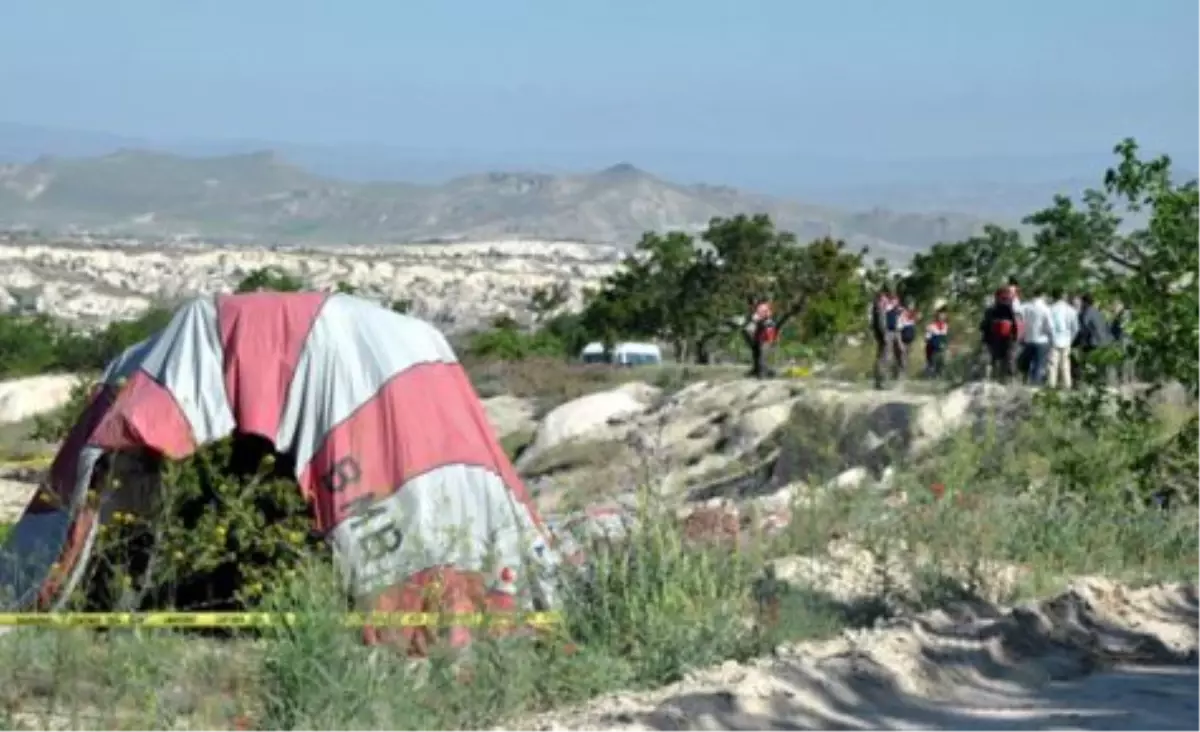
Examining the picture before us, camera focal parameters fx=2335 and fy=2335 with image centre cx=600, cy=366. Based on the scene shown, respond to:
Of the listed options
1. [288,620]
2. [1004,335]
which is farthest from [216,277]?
[288,620]

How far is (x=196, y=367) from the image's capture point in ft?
48.4

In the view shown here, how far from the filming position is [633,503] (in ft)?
38.3

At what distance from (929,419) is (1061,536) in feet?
50.8

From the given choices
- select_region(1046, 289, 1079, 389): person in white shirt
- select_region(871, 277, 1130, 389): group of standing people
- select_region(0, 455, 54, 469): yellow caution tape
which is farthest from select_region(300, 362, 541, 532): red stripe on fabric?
select_region(0, 455, 54, 469): yellow caution tape

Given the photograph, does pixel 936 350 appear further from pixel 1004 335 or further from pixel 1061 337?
pixel 1061 337

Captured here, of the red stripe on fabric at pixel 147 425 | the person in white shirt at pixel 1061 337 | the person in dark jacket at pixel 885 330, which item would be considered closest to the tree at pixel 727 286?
the person in dark jacket at pixel 885 330

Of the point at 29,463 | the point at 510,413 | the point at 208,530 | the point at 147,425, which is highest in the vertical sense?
the point at 147,425

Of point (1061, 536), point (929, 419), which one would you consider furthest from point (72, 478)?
point (929, 419)

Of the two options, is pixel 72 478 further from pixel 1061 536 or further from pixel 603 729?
pixel 603 729

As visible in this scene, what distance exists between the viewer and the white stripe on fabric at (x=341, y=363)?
14758mm

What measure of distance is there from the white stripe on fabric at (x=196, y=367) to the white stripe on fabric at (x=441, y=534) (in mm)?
1126

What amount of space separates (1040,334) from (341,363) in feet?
52.1

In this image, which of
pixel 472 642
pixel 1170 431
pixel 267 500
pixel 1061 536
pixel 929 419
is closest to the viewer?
pixel 472 642

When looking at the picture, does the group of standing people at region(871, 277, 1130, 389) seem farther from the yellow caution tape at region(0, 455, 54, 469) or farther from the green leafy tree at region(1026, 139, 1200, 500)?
the yellow caution tape at region(0, 455, 54, 469)
